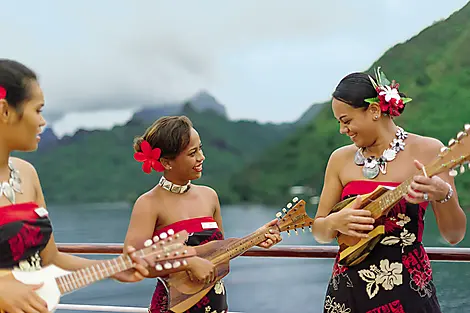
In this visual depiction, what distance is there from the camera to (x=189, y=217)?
2059 mm

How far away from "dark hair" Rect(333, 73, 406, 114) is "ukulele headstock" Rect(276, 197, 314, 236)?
0.40 meters

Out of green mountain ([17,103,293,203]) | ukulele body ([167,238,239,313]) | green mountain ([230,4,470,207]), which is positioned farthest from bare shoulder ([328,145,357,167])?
green mountain ([17,103,293,203])

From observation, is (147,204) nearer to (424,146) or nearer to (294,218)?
(294,218)

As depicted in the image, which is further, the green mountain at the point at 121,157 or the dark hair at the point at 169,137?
the green mountain at the point at 121,157

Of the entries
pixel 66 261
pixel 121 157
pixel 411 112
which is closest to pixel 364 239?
pixel 66 261

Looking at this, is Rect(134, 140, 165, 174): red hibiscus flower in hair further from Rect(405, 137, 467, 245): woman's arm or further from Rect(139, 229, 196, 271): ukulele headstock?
Rect(405, 137, 467, 245): woman's arm

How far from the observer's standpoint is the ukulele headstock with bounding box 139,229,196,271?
60.9 inches

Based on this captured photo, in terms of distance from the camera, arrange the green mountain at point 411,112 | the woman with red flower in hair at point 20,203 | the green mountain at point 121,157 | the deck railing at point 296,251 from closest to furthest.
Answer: the woman with red flower in hair at point 20,203 → the deck railing at point 296,251 → the green mountain at point 411,112 → the green mountain at point 121,157

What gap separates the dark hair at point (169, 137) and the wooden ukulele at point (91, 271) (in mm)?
532

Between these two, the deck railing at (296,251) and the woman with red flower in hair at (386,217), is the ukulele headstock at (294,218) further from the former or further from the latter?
the deck railing at (296,251)

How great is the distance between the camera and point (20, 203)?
149cm

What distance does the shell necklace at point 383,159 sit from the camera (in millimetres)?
1868

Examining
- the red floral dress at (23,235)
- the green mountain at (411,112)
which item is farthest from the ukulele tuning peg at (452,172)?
the green mountain at (411,112)

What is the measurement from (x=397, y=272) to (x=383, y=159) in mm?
348
